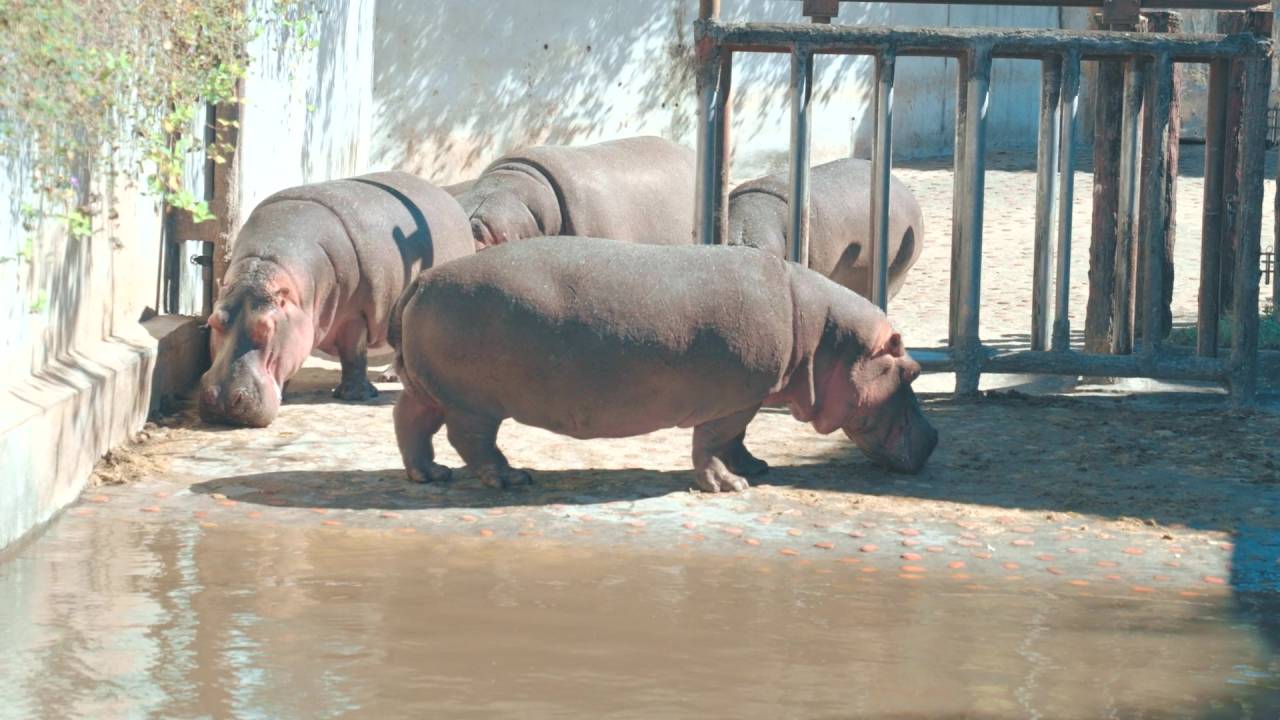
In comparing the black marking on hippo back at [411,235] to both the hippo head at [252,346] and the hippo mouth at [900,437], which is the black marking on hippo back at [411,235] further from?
the hippo mouth at [900,437]

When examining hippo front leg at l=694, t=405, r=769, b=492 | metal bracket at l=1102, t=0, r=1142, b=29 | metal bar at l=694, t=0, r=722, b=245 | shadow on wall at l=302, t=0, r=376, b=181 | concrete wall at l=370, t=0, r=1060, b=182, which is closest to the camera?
hippo front leg at l=694, t=405, r=769, b=492

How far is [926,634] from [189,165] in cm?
513

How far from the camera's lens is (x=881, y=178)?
858 centimetres

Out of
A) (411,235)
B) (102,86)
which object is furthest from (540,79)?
(102,86)

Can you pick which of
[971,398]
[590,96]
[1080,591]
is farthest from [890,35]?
[590,96]

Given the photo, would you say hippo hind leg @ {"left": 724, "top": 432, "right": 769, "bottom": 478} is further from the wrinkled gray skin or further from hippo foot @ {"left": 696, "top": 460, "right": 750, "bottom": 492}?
the wrinkled gray skin

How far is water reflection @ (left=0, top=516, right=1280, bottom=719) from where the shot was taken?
14.1ft

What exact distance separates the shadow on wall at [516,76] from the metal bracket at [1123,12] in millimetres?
8149

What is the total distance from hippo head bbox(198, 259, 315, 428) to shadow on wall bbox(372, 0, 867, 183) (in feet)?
30.5

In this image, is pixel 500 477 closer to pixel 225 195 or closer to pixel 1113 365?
pixel 225 195

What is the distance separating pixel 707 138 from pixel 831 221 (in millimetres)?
1989

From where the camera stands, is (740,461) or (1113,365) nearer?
(740,461)

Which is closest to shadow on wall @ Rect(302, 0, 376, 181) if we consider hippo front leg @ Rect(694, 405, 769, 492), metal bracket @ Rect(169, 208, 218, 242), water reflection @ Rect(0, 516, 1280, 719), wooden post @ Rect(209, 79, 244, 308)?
wooden post @ Rect(209, 79, 244, 308)

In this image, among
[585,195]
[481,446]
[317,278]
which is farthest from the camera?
[585,195]
